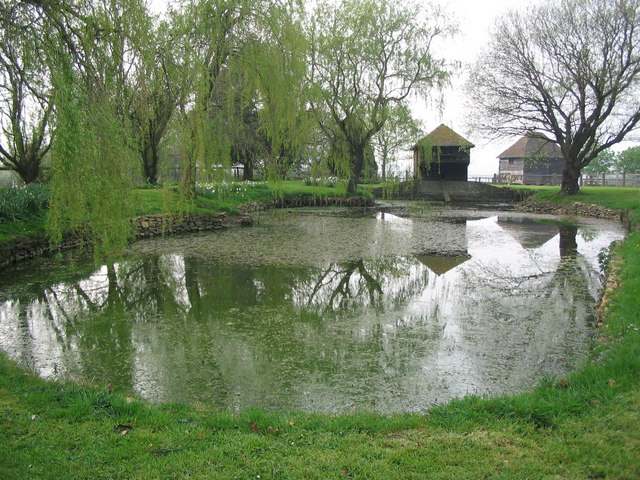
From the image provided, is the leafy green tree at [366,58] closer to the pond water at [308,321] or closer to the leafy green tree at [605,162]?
the pond water at [308,321]

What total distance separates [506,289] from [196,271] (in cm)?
562

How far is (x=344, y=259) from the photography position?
10602 mm

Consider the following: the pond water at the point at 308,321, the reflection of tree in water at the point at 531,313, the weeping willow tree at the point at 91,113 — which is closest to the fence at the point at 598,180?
the pond water at the point at 308,321

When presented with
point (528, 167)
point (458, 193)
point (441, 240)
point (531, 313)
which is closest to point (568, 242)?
point (441, 240)

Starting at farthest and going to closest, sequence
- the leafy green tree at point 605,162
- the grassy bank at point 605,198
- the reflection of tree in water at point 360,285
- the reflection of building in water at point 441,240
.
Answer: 1. the leafy green tree at point 605,162
2. the grassy bank at point 605,198
3. the reflection of building in water at point 441,240
4. the reflection of tree in water at point 360,285

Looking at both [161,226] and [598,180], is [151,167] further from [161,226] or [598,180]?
[598,180]

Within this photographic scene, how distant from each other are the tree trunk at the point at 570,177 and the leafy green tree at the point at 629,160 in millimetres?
26783

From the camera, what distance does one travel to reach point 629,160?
1876 inches

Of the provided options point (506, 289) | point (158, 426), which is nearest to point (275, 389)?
point (158, 426)

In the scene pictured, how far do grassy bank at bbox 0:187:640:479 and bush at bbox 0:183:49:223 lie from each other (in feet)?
25.4

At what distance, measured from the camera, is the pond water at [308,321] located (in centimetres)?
443

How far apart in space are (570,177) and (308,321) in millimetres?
22414

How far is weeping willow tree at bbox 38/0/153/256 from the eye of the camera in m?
4.72

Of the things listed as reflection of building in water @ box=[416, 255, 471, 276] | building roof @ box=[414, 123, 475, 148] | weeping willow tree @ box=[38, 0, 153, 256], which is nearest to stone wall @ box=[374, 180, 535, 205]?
building roof @ box=[414, 123, 475, 148]
